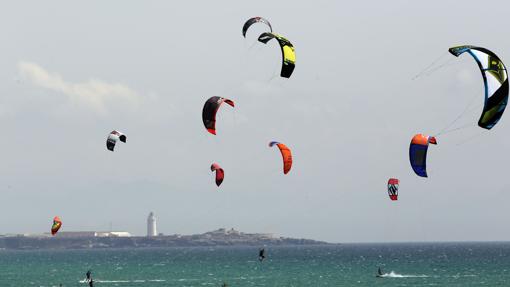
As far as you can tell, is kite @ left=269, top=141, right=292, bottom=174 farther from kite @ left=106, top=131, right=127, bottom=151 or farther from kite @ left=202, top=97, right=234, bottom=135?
kite @ left=106, top=131, right=127, bottom=151

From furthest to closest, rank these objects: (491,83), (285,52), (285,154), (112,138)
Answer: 1. (112,138)
2. (285,154)
3. (285,52)
4. (491,83)

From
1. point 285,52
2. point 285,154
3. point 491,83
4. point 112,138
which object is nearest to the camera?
point 491,83

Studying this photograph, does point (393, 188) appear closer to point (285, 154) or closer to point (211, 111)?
point (285, 154)

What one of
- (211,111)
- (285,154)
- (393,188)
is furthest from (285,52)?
(393,188)

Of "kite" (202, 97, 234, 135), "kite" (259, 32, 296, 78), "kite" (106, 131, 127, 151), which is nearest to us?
"kite" (259, 32, 296, 78)

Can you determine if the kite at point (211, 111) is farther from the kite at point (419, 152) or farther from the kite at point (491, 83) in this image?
the kite at point (491, 83)

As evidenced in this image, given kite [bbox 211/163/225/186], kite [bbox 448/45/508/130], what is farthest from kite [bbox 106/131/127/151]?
kite [bbox 448/45/508/130]

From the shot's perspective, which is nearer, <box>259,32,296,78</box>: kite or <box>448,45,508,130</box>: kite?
<box>448,45,508,130</box>: kite

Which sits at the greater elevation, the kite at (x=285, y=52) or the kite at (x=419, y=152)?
the kite at (x=285, y=52)

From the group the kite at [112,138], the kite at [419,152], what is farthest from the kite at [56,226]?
the kite at [419,152]

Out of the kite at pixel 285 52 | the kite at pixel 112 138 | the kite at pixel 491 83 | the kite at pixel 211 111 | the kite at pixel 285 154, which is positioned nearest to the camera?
the kite at pixel 491 83

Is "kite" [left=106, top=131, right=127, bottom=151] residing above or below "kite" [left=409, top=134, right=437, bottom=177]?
above

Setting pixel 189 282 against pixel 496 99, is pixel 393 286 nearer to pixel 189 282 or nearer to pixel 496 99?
pixel 189 282

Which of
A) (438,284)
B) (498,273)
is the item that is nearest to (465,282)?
(438,284)
